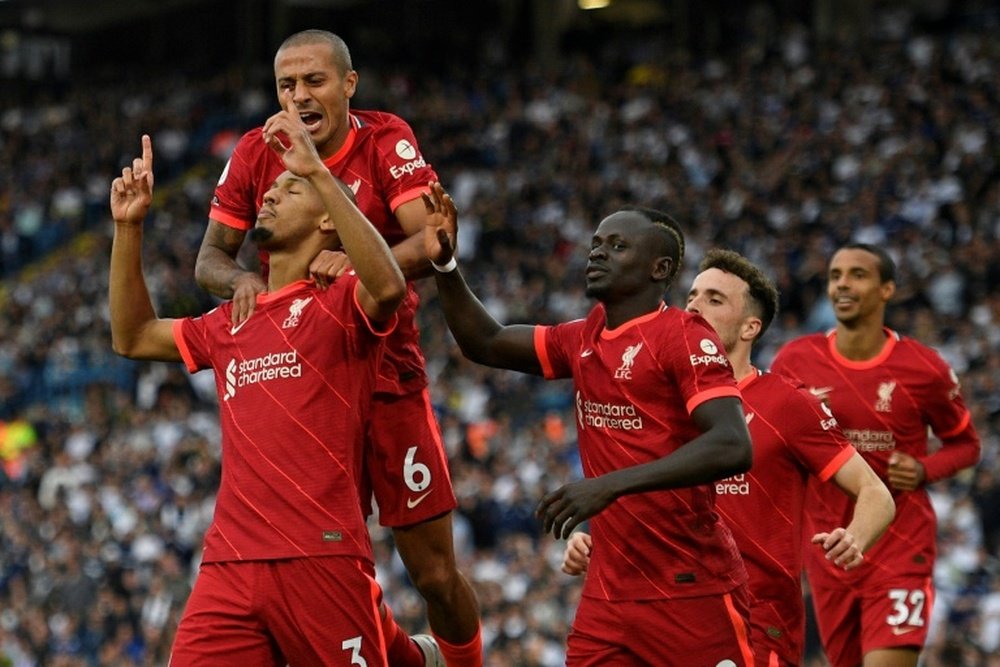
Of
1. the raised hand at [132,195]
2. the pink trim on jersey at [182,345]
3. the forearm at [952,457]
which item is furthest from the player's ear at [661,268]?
the forearm at [952,457]

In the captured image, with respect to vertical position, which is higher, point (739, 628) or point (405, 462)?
point (405, 462)

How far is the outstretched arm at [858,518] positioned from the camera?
20.3ft

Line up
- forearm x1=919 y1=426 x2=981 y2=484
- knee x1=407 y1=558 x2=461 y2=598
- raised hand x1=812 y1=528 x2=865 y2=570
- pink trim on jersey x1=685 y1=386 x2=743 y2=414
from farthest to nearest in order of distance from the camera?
1. forearm x1=919 y1=426 x2=981 y2=484
2. knee x1=407 y1=558 x2=461 y2=598
3. raised hand x1=812 y1=528 x2=865 y2=570
4. pink trim on jersey x1=685 y1=386 x2=743 y2=414

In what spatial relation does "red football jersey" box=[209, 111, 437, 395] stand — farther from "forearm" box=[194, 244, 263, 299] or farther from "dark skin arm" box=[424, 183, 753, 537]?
"dark skin arm" box=[424, 183, 753, 537]

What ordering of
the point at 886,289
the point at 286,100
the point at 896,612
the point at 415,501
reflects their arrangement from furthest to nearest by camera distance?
the point at 886,289
the point at 896,612
the point at 415,501
the point at 286,100

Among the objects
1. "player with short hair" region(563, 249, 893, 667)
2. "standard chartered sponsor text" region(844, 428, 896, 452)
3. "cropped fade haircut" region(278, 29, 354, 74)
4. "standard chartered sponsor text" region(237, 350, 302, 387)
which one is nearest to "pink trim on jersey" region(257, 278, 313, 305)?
"standard chartered sponsor text" region(237, 350, 302, 387)

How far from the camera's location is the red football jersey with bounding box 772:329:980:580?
8.52 metres

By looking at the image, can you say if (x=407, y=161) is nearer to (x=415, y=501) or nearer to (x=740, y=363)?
(x=415, y=501)

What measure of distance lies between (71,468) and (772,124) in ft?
32.0

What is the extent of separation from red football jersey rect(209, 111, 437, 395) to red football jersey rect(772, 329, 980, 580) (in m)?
2.43

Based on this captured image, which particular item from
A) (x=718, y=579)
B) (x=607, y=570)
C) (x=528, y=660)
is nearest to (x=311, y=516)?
(x=607, y=570)

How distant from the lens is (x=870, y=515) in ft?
21.9

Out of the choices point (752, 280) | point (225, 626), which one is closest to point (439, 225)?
point (752, 280)

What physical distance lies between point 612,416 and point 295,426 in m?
1.13
